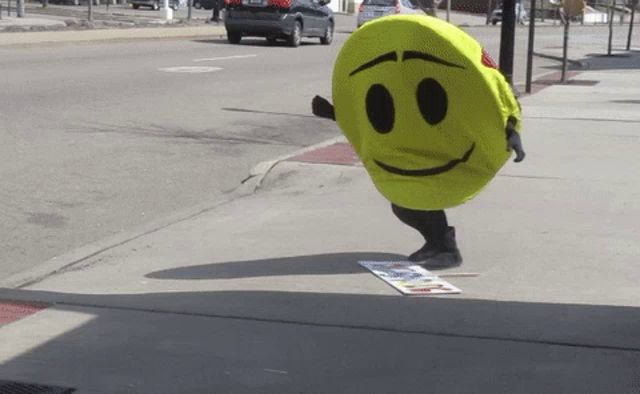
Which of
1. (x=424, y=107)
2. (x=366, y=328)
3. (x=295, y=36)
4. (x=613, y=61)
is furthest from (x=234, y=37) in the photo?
(x=366, y=328)

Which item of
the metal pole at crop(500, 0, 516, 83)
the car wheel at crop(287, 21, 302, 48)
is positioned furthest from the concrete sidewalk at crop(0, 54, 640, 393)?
the car wheel at crop(287, 21, 302, 48)

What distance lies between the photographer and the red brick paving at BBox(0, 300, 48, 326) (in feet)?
21.8

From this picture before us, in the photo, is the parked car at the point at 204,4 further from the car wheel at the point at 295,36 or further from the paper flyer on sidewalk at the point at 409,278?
the paper flyer on sidewalk at the point at 409,278

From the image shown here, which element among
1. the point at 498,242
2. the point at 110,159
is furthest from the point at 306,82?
the point at 498,242

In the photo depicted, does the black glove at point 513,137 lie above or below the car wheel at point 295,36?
above

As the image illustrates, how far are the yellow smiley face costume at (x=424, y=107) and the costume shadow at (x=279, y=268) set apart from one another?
72cm

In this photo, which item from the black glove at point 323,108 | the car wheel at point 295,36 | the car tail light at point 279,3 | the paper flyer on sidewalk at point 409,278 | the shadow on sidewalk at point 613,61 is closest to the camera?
the paper flyer on sidewalk at point 409,278

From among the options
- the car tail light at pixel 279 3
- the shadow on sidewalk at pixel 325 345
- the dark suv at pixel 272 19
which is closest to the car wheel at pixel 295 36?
the dark suv at pixel 272 19

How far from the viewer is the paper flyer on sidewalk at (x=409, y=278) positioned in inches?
291

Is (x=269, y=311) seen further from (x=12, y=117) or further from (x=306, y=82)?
(x=306, y=82)

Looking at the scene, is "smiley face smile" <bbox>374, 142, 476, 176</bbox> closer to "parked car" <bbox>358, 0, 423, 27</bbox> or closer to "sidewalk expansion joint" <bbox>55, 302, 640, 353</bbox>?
"sidewalk expansion joint" <bbox>55, 302, 640, 353</bbox>

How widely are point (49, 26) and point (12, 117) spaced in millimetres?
21908

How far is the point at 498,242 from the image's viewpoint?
883 centimetres

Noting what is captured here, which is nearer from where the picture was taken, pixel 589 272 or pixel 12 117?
pixel 589 272
